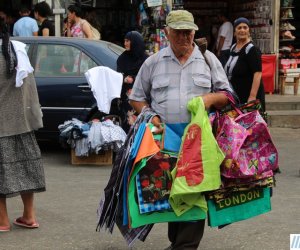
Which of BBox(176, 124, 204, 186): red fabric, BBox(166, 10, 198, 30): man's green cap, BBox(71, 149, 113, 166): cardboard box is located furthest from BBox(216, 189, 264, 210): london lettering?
BBox(71, 149, 113, 166): cardboard box

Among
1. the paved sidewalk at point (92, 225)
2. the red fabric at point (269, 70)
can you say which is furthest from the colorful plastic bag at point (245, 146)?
the red fabric at point (269, 70)

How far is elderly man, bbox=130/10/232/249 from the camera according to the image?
15.5 feet

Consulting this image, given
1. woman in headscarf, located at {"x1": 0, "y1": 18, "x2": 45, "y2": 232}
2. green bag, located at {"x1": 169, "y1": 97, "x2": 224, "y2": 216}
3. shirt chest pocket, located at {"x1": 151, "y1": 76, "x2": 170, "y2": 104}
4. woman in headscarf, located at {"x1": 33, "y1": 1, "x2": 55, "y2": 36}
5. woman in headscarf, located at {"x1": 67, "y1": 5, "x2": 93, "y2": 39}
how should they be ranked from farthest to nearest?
woman in headscarf, located at {"x1": 33, "y1": 1, "x2": 55, "y2": 36}
woman in headscarf, located at {"x1": 67, "y1": 5, "x2": 93, "y2": 39}
woman in headscarf, located at {"x1": 0, "y1": 18, "x2": 45, "y2": 232}
shirt chest pocket, located at {"x1": 151, "y1": 76, "x2": 170, "y2": 104}
green bag, located at {"x1": 169, "y1": 97, "x2": 224, "y2": 216}

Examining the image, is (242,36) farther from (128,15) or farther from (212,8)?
(212,8)

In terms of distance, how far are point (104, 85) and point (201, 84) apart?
405 cm

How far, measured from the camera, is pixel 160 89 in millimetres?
4832

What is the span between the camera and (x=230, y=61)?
7.68 metres

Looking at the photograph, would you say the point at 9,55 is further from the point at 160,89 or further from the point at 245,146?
the point at 245,146

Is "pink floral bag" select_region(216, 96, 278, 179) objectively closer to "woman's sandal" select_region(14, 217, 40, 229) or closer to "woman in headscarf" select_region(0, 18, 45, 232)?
"woman in headscarf" select_region(0, 18, 45, 232)

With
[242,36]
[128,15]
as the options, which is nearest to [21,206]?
[242,36]

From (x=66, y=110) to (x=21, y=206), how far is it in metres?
2.60

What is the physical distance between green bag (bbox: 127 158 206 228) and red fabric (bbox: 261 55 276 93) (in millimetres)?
8991

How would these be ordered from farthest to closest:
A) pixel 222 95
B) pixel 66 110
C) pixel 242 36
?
pixel 66 110 < pixel 242 36 < pixel 222 95

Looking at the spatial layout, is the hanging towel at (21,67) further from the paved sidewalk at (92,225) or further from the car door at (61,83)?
the car door at (61,83)
